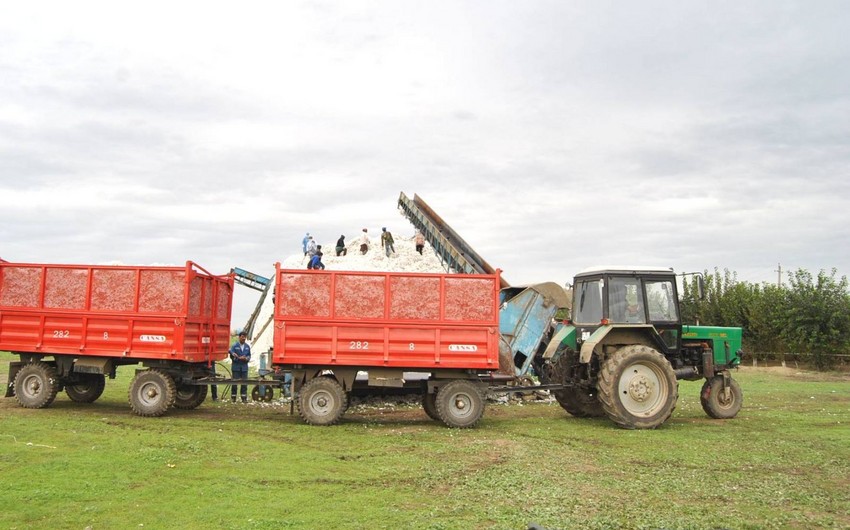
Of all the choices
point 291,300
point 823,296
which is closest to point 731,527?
point 291,300

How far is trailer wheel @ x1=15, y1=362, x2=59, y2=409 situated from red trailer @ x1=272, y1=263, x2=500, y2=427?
15.6 ft

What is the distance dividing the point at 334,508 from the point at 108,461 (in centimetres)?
354

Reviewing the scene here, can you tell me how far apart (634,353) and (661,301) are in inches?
54.7

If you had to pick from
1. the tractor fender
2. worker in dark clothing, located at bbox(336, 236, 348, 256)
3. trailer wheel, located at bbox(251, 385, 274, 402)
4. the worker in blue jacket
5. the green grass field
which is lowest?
the green grass field

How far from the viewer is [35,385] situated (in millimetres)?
13422

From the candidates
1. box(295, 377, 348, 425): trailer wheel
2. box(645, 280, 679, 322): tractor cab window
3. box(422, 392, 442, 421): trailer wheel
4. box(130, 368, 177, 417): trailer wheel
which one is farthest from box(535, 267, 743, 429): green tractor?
box(130, 368, 177, 417): trailer wheel

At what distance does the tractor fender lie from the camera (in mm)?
12352

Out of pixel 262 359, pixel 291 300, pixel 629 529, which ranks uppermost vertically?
pixel 291 300

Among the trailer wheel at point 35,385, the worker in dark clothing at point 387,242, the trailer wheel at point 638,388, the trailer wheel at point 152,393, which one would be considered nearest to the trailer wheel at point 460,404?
the trailer wheel at point 638,388

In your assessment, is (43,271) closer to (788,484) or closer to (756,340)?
(788,484)

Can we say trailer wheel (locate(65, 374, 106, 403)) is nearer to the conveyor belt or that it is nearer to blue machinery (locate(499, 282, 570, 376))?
blue machinery (locate(499, 282, 570, 376))

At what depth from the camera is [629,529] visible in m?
6.16

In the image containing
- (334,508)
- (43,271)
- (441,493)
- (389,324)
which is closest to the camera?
(334,508)

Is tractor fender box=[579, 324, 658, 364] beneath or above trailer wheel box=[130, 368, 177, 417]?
above
